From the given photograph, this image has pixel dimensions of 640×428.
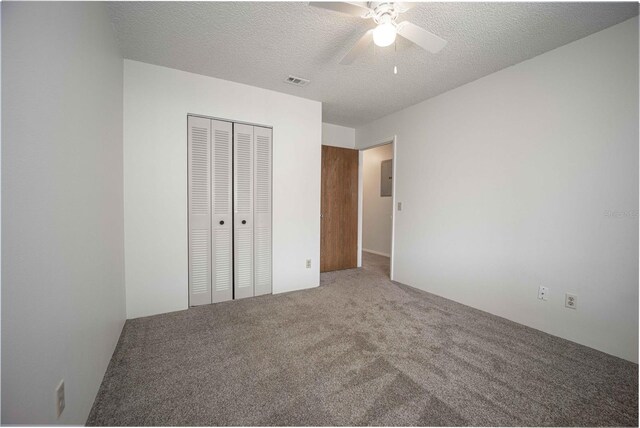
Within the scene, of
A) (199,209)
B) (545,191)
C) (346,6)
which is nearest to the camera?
(346,6)

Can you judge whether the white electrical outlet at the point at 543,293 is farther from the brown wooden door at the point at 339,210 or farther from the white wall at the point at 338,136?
the white wall at the point at 338,136

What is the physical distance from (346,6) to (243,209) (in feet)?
7.19

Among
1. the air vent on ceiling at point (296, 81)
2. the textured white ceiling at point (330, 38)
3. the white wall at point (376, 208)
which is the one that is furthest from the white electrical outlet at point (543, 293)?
the white wall at point (376, 208)

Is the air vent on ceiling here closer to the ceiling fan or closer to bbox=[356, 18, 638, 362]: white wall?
the ceiling fan

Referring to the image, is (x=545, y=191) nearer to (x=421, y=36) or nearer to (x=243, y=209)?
(x=421, y=36)

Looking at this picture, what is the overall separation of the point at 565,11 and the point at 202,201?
339cm

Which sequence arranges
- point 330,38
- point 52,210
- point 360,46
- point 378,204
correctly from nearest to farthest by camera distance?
point 52,210
point 360,46
point 330,38
point 378,204

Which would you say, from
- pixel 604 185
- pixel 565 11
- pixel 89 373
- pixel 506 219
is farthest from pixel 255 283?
pixel 565 11

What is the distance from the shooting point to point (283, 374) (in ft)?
5.40

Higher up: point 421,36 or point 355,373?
point 421,36

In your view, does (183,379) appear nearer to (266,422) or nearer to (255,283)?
(266,422)

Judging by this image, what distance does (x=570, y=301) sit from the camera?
208cm

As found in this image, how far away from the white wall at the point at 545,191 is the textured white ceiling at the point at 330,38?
0.29 m

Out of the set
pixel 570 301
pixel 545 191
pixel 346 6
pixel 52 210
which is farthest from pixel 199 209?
pixel 570 301
